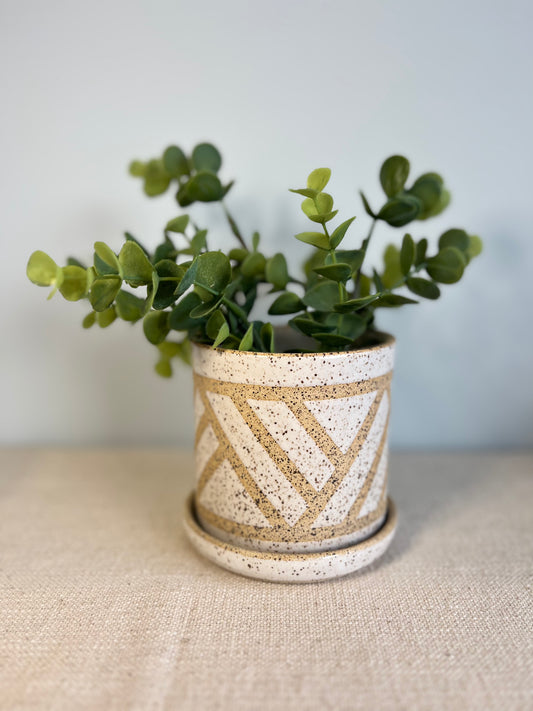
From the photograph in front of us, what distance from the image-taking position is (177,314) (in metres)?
0.50

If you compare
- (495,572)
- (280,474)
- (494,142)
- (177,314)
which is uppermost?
(494,142)

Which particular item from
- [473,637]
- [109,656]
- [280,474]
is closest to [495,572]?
[473,637]

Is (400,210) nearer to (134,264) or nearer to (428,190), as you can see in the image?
(428,190)

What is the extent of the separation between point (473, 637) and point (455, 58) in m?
0.64

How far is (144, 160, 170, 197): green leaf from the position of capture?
0.61 m

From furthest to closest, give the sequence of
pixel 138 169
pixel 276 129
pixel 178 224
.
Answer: pixel 276 129 < pixel 138 169 < pixel 178 224

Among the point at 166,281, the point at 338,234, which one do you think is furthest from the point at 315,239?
the point at 166,281

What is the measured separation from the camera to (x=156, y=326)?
1.72 feet

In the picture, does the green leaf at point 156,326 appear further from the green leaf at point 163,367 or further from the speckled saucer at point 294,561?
the speckled saucer at point 294,561

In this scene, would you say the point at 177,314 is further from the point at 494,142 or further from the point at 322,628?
the point at 494,142

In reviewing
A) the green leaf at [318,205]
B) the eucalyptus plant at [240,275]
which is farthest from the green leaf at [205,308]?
the green leaf at [318,205]

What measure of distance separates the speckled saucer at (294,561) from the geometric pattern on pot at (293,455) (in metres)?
0.01

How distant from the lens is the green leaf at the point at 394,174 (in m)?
0.52

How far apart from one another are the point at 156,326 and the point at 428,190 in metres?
0.29
